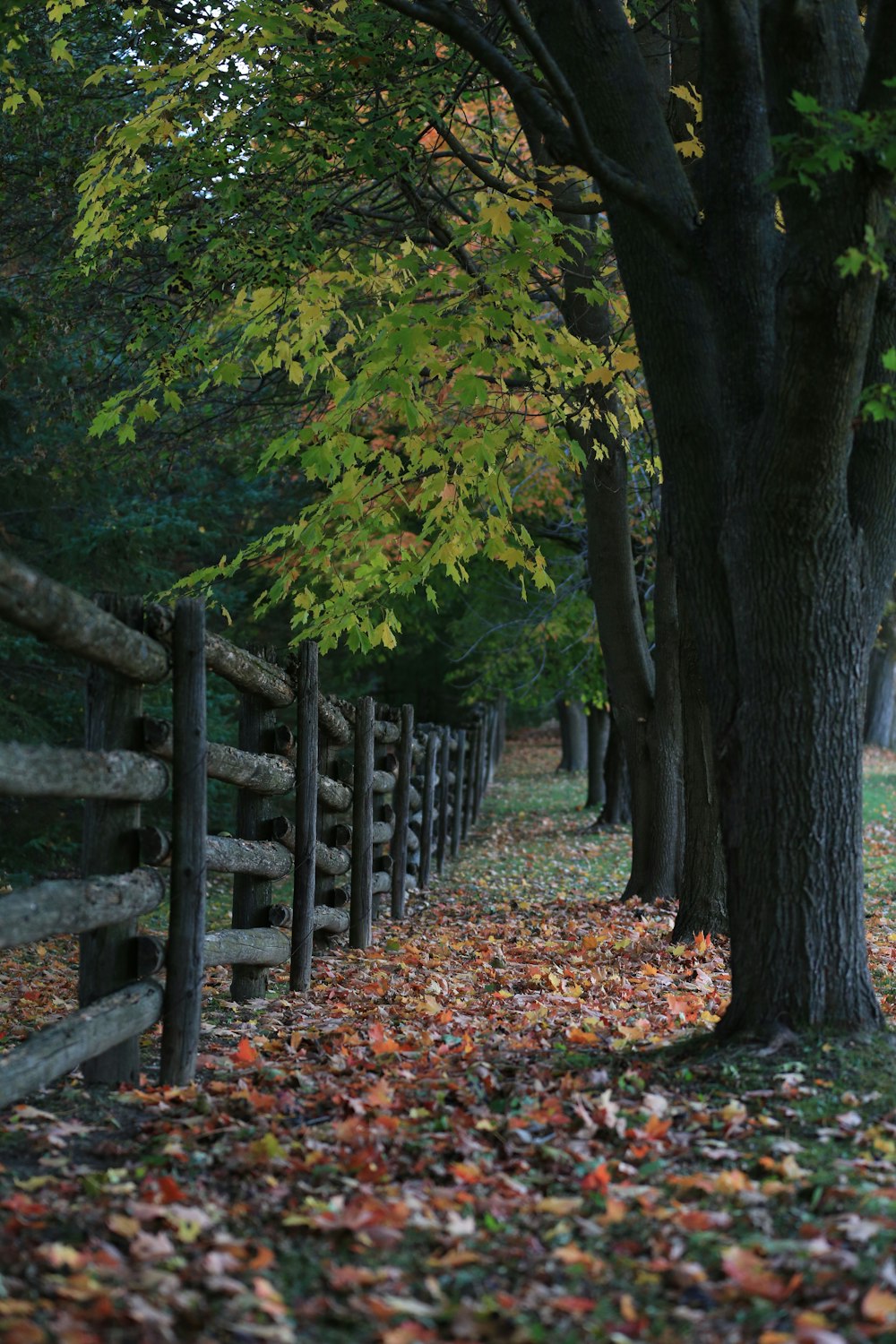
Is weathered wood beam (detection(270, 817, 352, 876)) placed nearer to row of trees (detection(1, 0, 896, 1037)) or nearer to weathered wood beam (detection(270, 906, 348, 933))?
weathered wood beam (detection(270, 906, 348, 933))

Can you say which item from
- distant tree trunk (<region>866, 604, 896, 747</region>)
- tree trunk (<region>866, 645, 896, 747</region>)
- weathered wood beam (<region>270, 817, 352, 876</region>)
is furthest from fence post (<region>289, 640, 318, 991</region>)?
tree trunk (<region>866, 645, 896, 747</region>)

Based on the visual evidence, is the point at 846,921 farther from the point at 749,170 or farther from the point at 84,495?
the point at 84,495

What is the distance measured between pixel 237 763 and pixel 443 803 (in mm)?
8804

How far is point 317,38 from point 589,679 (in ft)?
37.5

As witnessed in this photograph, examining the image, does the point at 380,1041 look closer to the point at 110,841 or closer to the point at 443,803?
the point at 110,841

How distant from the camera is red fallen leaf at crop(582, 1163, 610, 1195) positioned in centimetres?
377

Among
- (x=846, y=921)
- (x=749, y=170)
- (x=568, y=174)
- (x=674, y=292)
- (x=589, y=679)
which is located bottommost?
(x=846, y=921)

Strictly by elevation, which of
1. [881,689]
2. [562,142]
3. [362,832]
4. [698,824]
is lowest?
[362,832]

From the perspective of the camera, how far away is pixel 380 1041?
5555 millimetres

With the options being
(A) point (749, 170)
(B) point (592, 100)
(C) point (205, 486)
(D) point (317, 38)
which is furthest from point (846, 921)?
(C) point (205, 486)

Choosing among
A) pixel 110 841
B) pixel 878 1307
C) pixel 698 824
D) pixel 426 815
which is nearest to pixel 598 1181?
pixel 878 1307

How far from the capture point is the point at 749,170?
17.0 feet

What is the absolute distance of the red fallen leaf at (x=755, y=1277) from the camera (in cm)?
308

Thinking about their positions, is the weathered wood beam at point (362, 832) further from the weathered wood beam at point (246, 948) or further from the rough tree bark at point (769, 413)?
the rough tree bark at point (769, 413)
